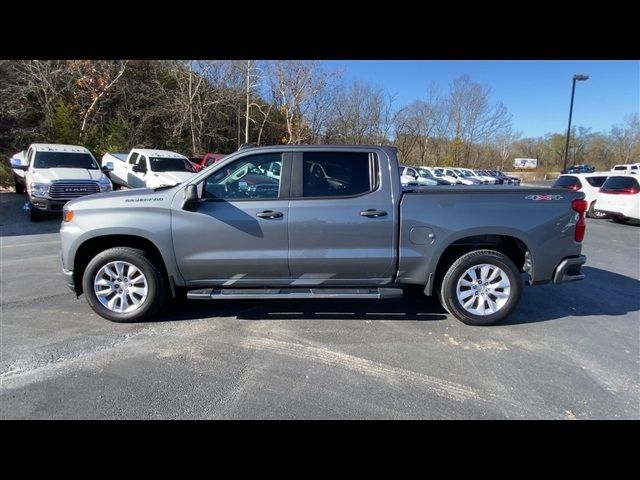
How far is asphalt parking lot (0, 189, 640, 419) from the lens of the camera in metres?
2.62

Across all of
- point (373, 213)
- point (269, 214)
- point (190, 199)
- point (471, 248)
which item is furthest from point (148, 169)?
point (471, 248)

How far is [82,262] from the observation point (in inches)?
158

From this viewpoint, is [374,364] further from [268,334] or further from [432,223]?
[432,223]

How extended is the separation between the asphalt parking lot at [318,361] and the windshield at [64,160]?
749cm

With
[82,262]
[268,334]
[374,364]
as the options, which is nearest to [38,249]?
[82,262]

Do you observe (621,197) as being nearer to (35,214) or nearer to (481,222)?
(481,222)

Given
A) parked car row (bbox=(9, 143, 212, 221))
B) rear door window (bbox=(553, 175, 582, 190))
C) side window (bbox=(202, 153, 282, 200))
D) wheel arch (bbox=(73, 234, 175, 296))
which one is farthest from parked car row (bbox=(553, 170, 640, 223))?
parked car row (bbox=(9, 143, 212, 221))

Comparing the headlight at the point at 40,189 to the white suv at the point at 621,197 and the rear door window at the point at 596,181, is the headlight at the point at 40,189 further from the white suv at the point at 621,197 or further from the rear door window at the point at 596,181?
the rear door window at the point at 596,181

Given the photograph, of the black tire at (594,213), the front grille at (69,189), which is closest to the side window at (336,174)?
the front grille at (69,189)

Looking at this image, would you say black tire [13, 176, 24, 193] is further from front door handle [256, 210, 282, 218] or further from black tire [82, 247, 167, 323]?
A: front door handle [256, 210, 282, 218]

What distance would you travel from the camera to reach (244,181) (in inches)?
155

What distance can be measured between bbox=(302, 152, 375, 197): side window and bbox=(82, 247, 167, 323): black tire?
1.88 meters

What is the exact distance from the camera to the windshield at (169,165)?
43.9 ft

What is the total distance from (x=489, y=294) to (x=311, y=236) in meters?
2.15
